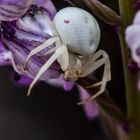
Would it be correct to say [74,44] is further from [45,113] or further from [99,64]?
[45,113]

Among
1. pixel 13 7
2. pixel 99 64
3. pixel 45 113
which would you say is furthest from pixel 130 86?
pixel 45 113

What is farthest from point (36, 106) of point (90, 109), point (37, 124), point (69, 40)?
point (69, 40)

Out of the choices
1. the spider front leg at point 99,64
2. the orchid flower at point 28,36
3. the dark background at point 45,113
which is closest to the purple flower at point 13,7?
the orchid flower at point 28,36

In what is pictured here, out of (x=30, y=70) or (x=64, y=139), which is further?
(x=64, y=139)

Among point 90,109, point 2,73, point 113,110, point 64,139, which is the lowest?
point 64,139

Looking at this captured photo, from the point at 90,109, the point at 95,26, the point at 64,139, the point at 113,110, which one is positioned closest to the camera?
the point at 95,26

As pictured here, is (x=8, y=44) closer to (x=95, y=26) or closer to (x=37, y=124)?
(x=95, y=26)

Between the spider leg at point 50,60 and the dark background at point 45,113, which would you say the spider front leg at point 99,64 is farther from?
the dark background at point 45,113
